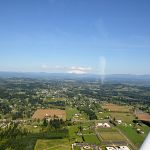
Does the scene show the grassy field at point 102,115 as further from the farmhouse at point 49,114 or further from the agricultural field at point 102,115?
the farmhouse at point 49,114

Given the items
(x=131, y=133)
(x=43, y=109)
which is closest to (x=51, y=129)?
(x=131, y=133)

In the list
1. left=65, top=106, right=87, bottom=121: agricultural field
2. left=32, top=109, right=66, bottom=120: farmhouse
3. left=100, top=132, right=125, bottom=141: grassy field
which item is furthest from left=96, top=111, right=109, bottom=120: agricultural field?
left=100, top=132, right=125, bottom=141: grassy field

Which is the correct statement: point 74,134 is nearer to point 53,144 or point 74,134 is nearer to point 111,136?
point 111,136

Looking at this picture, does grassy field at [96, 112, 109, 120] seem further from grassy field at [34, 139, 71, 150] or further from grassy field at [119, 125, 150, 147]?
grassy field at [34, 139, 71, 150]

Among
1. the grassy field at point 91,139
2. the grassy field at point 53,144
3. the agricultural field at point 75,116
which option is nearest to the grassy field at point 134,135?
the grassy field at point 91,139

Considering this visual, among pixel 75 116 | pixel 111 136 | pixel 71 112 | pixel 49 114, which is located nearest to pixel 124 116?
pixel 75 116
